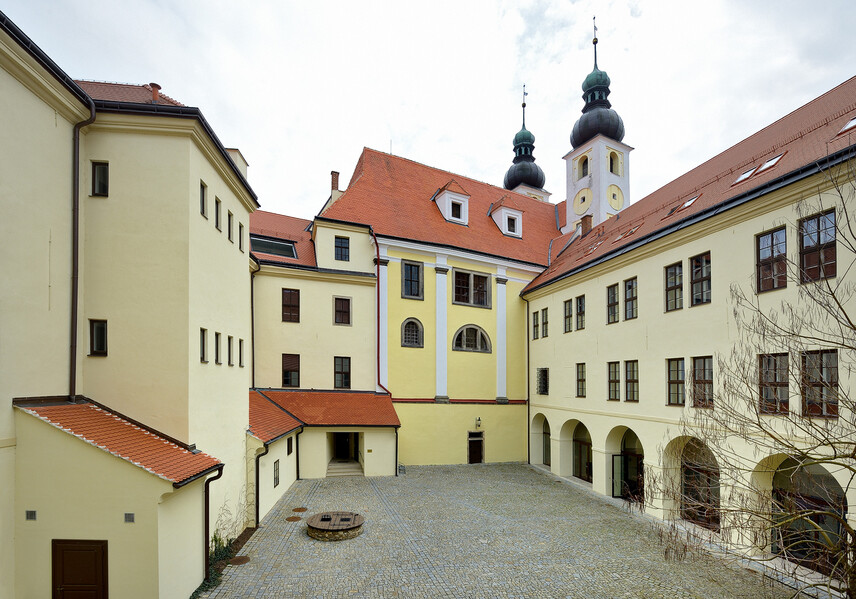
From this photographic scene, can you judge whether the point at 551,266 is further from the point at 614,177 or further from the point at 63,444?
the point at 63,444

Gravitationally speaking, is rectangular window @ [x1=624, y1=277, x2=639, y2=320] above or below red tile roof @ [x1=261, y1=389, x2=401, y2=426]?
above

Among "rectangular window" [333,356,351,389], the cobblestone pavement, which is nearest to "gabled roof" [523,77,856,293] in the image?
the cobblestone pavement

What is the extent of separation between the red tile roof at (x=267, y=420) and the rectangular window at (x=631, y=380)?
1246cm

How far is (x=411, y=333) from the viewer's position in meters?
25.0

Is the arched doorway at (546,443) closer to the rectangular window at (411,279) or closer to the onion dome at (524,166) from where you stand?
the rectangular window at (411,279)

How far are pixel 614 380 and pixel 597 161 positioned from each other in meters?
16.4

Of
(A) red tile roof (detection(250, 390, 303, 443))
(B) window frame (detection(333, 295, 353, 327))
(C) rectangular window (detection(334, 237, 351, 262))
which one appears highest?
(C) rectangular window (detection(334, 237, 351, 262))

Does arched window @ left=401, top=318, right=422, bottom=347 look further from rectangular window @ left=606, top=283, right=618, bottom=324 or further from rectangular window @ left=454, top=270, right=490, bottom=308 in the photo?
rectangular window @ left=606, top=283, right=618, bottom=324

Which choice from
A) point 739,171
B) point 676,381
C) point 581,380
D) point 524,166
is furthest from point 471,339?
point 524,166

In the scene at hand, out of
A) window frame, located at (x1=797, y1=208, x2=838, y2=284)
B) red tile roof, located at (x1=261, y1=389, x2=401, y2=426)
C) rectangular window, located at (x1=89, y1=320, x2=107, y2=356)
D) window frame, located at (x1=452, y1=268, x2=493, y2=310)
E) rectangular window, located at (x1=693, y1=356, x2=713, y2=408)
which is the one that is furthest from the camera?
window frame, located at (x1=452, y1=268, x2=493, y2=310)

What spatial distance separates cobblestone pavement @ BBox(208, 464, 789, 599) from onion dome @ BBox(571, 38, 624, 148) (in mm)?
22370

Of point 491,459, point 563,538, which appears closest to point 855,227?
point 563,538

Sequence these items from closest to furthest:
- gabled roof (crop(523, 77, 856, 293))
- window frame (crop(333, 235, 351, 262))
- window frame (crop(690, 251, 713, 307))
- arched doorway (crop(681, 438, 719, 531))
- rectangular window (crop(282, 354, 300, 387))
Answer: arched doorway (crop(681, 438, 719, 531)), gabled roof (crop(523, 77, 856, 293)), window frame (crop(690, 251, 713, 307)), rectangular window (crop(282, 354, 300, 387)), window frame (crop(333, 235, 351, 262))

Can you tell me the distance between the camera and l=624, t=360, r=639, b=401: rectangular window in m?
17.8
